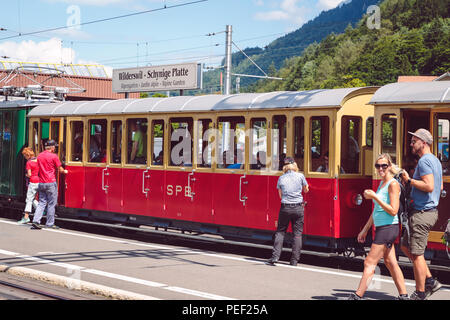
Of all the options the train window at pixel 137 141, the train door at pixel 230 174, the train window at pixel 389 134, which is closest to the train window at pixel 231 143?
the train door at pixel 230 174

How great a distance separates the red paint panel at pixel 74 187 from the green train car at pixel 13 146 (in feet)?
6.63

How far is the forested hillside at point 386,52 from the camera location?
9481 centimetres

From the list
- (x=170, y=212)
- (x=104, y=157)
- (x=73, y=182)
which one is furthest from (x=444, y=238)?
(x=73, y=182)

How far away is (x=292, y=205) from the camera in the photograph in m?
11.1

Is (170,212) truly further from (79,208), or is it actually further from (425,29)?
(425,29)

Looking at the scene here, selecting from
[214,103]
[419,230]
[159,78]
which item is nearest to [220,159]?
[214,103]

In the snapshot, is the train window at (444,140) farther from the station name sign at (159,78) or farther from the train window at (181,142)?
the station name sign at (159,78)

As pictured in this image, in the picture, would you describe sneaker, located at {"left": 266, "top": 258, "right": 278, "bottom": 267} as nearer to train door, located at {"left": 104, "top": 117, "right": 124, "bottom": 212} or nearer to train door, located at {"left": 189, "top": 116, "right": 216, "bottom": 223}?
train door, located at {"left": 189, "top": 116, "right": 216, "bottom": 223}

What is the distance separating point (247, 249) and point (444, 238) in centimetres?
493

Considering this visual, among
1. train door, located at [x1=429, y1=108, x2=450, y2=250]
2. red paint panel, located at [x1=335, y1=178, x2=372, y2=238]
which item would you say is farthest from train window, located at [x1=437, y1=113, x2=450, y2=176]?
red paint panel, located at [x1=335, y1=178, x2=372, y2=238]

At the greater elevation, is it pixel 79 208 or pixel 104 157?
pixel 104 157

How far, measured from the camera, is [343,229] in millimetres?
11094

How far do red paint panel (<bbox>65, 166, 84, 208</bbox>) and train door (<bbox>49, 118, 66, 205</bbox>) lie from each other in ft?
0.66

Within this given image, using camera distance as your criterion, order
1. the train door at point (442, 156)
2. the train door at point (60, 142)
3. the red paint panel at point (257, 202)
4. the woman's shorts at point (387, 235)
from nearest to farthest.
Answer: the woman's shorts at point (387, 235) < the train door at point (442, 156) < the red paint panel at point (257, 202) < the train door at point (60, 142)
